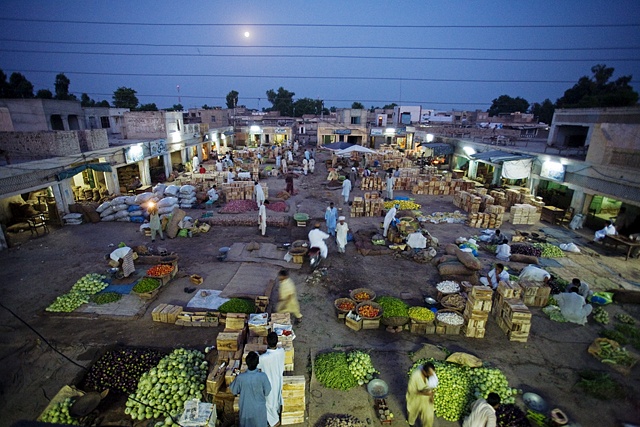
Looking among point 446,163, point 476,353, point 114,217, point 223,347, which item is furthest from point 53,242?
point 446,163

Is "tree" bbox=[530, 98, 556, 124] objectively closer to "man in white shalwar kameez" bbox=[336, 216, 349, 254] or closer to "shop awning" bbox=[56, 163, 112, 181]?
"man in white shalwar kameez" bbox=[336, 216, 349, 254]

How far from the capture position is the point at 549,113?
167ft

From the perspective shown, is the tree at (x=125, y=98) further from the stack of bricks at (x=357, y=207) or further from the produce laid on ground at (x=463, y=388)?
the produce laid on ground at (x=463, y=388)

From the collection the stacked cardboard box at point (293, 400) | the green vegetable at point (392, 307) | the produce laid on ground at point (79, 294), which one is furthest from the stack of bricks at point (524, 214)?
the produce laid on ground at point (79, 294)

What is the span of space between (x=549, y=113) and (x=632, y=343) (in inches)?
2215

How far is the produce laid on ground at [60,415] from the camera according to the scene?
16.1 feet

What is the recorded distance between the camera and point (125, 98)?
148 ft

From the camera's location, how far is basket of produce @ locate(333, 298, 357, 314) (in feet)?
25.0

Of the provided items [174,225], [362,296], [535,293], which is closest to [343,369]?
[362,296]

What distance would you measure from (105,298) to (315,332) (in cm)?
545

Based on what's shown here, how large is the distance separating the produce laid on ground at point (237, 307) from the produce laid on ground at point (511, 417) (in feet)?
17.1

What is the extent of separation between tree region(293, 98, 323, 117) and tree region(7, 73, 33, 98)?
41.8m

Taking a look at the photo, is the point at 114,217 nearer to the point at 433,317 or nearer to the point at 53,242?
the point at 53,242

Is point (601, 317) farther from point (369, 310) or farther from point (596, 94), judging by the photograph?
point (596, 94)
